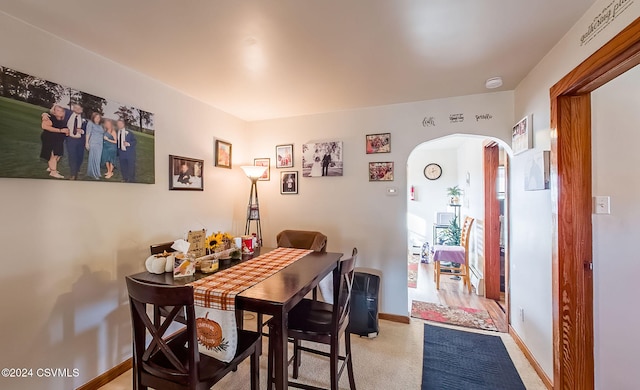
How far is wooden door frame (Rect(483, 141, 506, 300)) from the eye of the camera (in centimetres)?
339

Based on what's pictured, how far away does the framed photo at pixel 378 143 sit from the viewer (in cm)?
297

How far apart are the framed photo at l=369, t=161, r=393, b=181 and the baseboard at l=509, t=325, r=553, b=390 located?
189 centimetres

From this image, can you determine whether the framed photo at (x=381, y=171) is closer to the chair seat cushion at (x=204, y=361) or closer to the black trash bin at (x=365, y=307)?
the black trash bin at (x=365, y=307)

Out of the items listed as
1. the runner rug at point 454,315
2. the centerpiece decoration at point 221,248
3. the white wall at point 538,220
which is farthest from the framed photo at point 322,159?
the runner rug at point 454,315

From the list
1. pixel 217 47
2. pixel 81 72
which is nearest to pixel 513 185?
pixel 217 47

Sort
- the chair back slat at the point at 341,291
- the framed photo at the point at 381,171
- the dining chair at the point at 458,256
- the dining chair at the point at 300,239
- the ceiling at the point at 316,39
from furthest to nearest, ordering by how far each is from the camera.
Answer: the dining chair at the point at 458,256 → the framed photo at the point at 381,171 → the dining chair at the point at 300,239 → the chair back slat at the point at 341,291 → the ceiling at the point at 316,39

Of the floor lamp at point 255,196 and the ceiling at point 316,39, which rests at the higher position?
the ceiling at point 316,39

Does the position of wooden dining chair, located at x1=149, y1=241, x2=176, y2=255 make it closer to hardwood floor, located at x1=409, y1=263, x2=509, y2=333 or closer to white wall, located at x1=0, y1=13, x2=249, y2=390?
white wall, located at x1=0, y1=13, x2=249, y2=390

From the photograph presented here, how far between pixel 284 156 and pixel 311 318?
7.06 feet

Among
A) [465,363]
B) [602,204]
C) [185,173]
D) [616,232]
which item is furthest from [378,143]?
[465,363]

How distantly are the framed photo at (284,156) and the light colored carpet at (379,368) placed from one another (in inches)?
79.3

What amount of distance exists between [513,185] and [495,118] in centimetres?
69

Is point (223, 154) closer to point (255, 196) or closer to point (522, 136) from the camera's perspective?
point (255, 196)

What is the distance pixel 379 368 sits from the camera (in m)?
2.09
